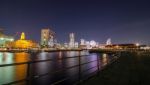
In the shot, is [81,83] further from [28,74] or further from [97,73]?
[28,74]

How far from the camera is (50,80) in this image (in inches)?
1056

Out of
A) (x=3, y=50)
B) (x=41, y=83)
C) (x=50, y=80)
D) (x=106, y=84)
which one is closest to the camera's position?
(x=106, y=84)

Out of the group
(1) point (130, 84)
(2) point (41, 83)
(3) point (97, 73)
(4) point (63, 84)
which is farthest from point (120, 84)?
(2) point (41, 83)

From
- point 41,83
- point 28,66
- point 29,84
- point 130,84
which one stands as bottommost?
point 41,83

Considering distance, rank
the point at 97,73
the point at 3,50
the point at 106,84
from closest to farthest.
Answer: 1. the point at 106,84
2. the point at 97,73
3. the point at 3,50

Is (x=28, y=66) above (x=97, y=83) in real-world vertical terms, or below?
above

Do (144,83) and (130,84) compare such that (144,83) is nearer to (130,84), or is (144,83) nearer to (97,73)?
(130,84)

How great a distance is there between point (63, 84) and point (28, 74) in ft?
60.7

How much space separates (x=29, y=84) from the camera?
16.6ft

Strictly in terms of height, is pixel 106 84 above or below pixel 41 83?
above

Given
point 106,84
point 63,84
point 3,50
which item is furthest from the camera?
point 3,50

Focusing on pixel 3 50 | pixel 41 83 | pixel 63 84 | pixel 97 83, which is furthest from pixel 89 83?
pixel 3 50

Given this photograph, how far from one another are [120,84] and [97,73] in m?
3.09

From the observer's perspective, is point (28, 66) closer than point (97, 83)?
Yes
